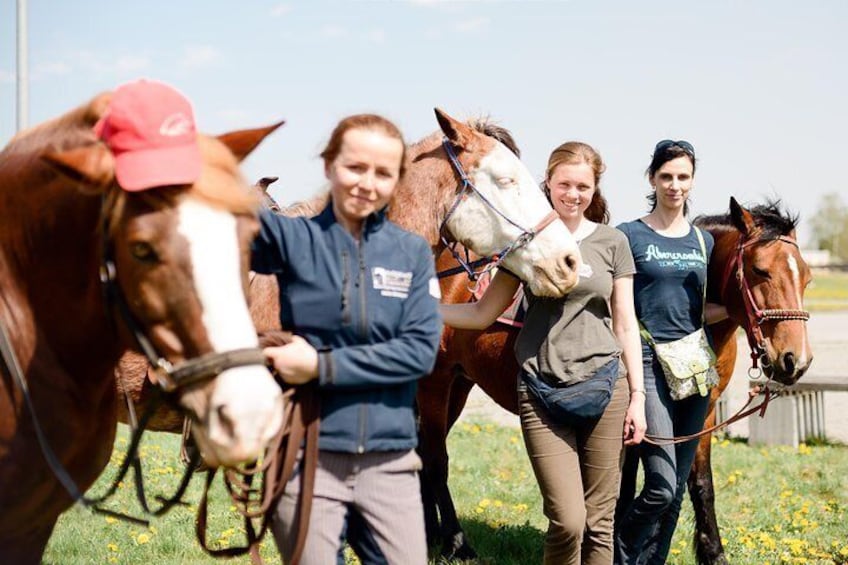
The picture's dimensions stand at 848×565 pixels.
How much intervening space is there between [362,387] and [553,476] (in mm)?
1532

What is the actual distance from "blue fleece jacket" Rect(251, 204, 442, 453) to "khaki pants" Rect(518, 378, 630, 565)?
51.7 inches

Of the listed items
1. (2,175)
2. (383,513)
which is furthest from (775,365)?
(2,175)

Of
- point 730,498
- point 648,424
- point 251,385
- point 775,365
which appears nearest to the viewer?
point 251,385

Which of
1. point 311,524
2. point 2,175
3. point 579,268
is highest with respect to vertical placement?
point 2,175

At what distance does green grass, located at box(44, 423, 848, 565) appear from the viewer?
526 centimetres

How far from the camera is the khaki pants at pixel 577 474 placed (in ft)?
12.0

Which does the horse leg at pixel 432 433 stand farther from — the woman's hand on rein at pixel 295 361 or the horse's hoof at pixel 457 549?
the woman's hand on rein at pixel 295 361

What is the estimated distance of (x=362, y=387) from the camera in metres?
2.42

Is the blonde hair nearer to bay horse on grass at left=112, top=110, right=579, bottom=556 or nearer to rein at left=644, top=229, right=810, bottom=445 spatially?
bay horse on grass at left=112, top=110, right=579, bottom=556

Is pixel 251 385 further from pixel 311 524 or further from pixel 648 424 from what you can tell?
pixel 648 424

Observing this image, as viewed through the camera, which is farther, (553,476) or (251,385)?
(553,476)

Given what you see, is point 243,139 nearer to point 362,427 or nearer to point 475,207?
point 362,427

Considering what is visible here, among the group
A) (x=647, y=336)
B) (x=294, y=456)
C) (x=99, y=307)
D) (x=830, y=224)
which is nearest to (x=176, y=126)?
(x=99, y=307)

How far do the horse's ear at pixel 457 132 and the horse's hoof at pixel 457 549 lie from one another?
2.61 m
